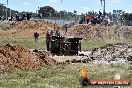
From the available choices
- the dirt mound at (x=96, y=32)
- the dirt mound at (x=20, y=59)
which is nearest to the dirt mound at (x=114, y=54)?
Answer: the dirt mound at (x=20, y=59)

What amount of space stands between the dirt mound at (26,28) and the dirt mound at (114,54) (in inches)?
1107

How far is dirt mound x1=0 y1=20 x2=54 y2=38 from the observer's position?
71562 millimetres

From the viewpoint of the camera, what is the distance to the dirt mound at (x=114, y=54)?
1438 inches

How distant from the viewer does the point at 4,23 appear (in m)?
83.7

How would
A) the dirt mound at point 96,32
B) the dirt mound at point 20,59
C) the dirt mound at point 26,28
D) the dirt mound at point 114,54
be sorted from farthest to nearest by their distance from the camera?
the dirt mound at point 96,32 → the dirt mound at point 26,28 → the dirt mound at point 114,54 → the dirt mound at point 20,59

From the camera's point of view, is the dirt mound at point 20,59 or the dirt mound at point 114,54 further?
the dirt mound at point 114,54

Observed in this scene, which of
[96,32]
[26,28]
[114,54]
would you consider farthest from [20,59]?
[26,28]

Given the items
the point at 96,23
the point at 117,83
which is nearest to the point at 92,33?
the point at 96,23

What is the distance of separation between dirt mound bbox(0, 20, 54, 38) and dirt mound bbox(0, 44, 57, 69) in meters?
41.2

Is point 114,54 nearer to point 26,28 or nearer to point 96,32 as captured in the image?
point 96,32

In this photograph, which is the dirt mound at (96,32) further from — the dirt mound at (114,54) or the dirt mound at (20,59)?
the dirt mound at (20,59)

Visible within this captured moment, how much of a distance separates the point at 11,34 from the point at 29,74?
50755mm

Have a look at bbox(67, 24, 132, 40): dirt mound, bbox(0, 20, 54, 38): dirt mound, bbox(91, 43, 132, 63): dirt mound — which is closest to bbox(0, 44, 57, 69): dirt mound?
bbox(91, 43, 132, 63): dirt mound

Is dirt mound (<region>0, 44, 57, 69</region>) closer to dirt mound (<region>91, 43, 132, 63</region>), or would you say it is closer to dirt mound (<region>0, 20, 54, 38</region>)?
dirt mound (<region>91, 43, 132, 63</region>)
